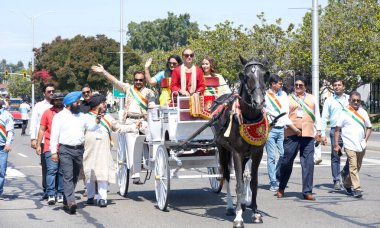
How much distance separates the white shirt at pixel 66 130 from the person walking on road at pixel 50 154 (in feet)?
2.78

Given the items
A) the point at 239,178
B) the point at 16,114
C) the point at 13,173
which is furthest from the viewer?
the point at 16,114

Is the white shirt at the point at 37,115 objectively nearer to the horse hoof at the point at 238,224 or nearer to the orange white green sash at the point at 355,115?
the horse hoof at the point at 238,224

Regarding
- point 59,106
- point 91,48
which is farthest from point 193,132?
point 91,48

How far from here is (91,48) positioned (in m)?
72.4

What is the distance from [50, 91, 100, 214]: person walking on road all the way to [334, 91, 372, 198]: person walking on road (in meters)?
4.47

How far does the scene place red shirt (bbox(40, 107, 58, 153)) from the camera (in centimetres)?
1181

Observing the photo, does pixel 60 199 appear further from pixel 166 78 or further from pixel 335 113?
pixel 335 113

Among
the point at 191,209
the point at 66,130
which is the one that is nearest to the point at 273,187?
the point at 191,209

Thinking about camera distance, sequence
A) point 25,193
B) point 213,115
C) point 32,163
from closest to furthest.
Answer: point 213,115 → point 25,193 → point 32,163

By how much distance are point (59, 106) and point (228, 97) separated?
11.0 feet

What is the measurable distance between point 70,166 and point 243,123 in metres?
2.97

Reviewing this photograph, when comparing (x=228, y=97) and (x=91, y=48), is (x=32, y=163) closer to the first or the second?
(x=228, y=97)

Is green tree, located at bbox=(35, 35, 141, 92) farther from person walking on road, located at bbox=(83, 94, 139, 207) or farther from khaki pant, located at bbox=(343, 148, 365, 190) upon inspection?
person walking on road, located at bbox=(83, 94, 139, 207)

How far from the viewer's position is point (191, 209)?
10875 millimetres
